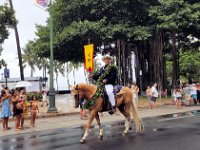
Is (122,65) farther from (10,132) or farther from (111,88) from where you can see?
(111,88)

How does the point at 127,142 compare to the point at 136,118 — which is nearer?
the point at 127,142

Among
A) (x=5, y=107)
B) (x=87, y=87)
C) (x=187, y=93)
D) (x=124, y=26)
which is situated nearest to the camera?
(x=87, y=87)

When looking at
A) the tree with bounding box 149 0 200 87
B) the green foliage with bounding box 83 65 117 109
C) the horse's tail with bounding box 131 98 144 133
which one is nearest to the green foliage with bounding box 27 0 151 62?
the tree with bounding box 149 0 200 87

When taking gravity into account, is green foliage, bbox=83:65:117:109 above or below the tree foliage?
below

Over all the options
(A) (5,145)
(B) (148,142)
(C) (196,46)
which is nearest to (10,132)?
(A) (5,145)

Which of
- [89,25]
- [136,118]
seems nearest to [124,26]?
[89,25]

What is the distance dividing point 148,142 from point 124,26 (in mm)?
21973

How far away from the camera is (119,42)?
34.3 metres

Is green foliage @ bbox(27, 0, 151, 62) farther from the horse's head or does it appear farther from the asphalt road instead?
the horse's head

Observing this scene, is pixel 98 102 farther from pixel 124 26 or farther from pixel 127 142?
pixel 124 26

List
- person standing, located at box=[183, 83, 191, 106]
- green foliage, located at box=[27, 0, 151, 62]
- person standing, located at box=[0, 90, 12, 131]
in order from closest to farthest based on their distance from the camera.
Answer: person standing, located at box=[0, 90, 12, 131] → person standing, located at box=[183, 83, 191, 106] → green foliage, located at box=[27, 0, 151, 62]

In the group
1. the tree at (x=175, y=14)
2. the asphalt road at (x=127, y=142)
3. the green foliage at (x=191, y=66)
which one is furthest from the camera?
the green foliage at (x=191, y=66)

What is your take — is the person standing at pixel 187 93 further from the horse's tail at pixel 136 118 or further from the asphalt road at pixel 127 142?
the horse's tail at pixel 136 118

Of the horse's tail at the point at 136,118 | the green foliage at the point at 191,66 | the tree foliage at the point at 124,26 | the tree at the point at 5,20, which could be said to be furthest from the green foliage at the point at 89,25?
the green foliage at the point at 191,66
